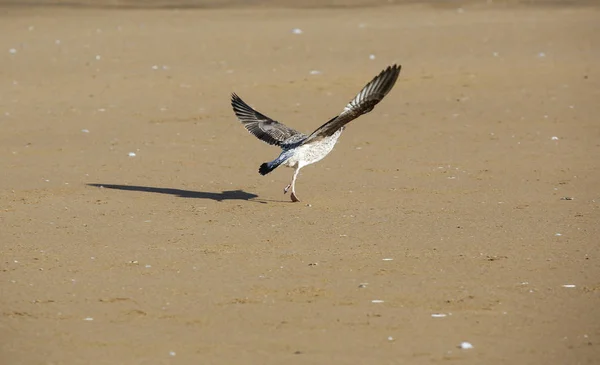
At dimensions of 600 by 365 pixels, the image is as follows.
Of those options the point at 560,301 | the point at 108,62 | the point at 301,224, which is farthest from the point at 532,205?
the point at 108,62

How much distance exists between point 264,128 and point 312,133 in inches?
42.6

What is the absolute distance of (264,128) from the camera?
11141 millimetres

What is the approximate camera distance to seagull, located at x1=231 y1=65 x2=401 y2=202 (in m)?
9.71

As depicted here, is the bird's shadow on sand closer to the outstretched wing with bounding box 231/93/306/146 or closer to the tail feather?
the outstretched wing with bounding box 231/93/306/146

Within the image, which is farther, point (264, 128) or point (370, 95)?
point (264, 128)

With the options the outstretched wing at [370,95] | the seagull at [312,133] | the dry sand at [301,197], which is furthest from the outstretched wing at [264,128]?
the outstretched wing at [370,95]

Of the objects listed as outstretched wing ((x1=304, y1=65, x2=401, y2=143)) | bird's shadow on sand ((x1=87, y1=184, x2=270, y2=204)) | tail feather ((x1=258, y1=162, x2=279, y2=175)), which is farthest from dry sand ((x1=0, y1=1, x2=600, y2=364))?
outstretched wing ((x1=304, y1=65, x2=401, y2=143))

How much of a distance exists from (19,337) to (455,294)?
2.90 metres

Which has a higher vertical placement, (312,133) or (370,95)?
(370,95)

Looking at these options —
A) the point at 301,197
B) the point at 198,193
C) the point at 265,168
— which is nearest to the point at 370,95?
the point at 265,168

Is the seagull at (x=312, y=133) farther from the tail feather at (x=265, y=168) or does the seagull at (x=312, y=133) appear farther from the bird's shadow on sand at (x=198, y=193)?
the bird's shadow on sand at (x=198, y=193)

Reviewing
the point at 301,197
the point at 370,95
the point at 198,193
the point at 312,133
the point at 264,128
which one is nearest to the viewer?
the point at 370,95

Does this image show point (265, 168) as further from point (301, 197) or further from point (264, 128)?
point (264, 128)

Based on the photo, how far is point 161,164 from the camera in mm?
12242
